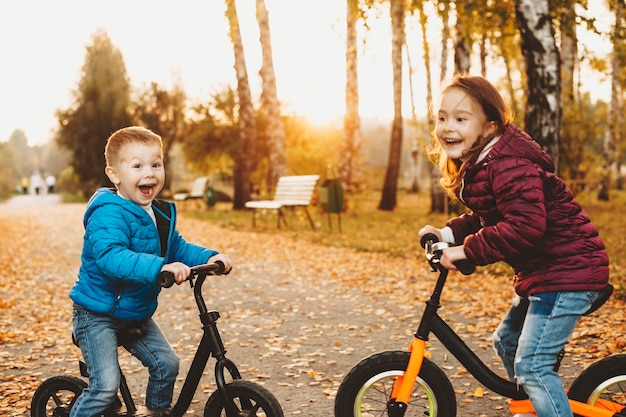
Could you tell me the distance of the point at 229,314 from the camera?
6922 mm

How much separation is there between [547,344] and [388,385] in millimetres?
714

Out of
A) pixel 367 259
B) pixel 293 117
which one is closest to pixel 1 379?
pixel 367 259

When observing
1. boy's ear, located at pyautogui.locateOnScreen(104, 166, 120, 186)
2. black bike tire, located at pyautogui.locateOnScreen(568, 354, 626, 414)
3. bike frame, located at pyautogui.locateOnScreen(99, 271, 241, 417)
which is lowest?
black bike tire, located at pyautogui.locateOnScreen(568, 354, 626, 414)

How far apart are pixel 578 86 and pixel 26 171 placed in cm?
10604

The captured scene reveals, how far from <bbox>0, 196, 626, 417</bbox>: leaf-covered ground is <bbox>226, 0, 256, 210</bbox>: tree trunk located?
10.2 metres

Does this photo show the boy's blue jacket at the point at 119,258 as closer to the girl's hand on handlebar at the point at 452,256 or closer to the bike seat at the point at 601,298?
the girl's hand on handlebar at the point at 452,256

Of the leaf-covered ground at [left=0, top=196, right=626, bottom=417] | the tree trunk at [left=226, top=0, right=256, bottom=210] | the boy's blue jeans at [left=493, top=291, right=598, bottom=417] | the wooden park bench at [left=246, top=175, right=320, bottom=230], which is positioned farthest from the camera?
the tree trunk at [left=226, top=0, right=256, bottom=210]

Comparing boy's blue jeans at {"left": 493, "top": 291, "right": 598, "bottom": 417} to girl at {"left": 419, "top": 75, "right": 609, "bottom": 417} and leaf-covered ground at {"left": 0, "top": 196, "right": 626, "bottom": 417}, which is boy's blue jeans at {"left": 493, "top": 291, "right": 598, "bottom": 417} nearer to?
girl at {"left": 419, "top": 75, "right": 609, "bottom": 417}

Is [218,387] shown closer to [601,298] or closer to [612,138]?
[601,298]

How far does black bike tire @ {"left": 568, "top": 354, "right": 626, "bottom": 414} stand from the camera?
281 centimetres

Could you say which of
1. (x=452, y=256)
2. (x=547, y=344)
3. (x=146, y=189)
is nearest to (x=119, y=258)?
(x=146, y=189)

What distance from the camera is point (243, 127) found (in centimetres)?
2097

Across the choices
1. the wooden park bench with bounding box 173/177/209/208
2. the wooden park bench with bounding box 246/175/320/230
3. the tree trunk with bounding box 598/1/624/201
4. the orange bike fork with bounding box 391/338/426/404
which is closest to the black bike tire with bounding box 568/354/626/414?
the orange bike fork with bounding box 391/338/426/404

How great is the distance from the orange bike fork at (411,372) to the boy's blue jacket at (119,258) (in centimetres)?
109
